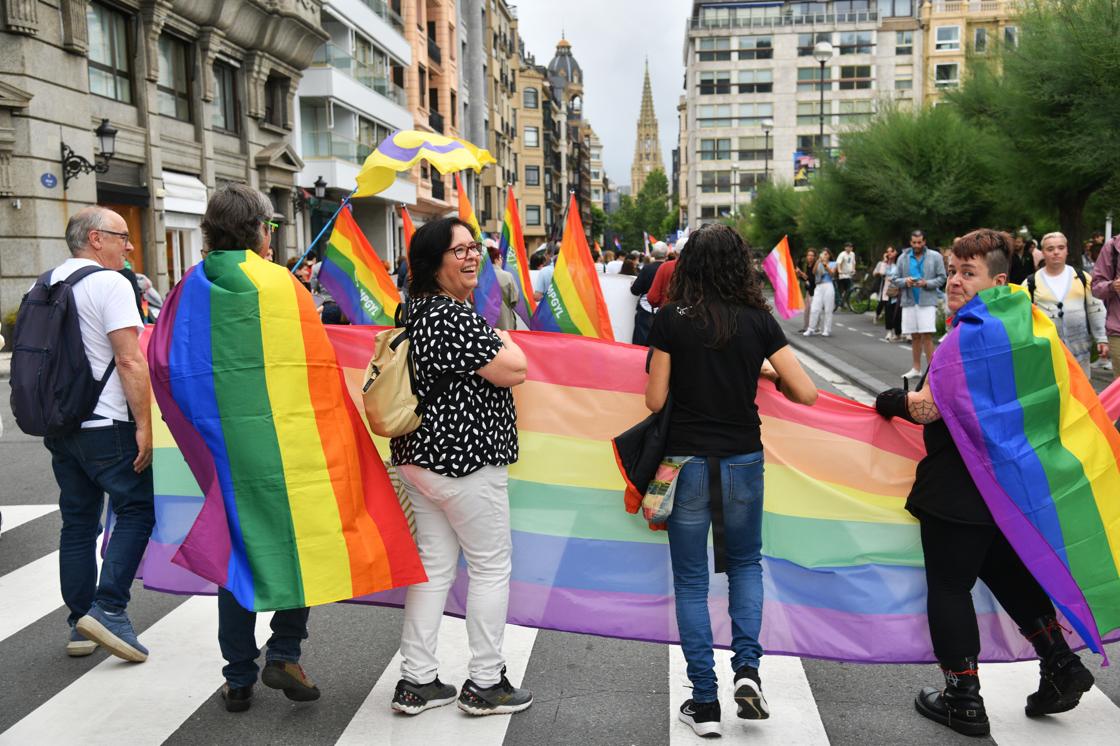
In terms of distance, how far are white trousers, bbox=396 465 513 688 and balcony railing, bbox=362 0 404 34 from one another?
37.9 meters

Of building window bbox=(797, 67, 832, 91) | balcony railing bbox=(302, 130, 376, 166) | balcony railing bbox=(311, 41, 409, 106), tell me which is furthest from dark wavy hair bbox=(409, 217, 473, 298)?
building window bbox=(797, 67, 832, 91)

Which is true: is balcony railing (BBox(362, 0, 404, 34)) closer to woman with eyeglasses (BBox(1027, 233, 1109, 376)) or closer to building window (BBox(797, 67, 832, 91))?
woman with eyeglasses (BBox(1027, 233, 1109, 376))

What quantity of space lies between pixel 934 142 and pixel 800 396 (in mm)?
28326

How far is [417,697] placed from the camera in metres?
4.08

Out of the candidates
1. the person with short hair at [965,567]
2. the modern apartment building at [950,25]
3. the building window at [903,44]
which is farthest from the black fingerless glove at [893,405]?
the building window at [903,44]

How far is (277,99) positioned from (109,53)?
368 inches

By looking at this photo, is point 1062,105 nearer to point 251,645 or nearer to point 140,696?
point 251,645

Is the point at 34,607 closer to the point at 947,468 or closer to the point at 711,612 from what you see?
the point at 711,612

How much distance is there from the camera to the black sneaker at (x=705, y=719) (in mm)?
3852

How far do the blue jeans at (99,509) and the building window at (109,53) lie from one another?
20423 mm

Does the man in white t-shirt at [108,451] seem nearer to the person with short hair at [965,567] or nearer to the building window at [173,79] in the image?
the person with short hair at [965,567]

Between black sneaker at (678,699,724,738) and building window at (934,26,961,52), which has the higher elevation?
building window at (934,26,961,52)

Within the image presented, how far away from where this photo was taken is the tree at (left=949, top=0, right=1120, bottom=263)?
17.4 metres

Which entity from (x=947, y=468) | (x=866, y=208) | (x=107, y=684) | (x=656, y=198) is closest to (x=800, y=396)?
(x=947, y=468)
